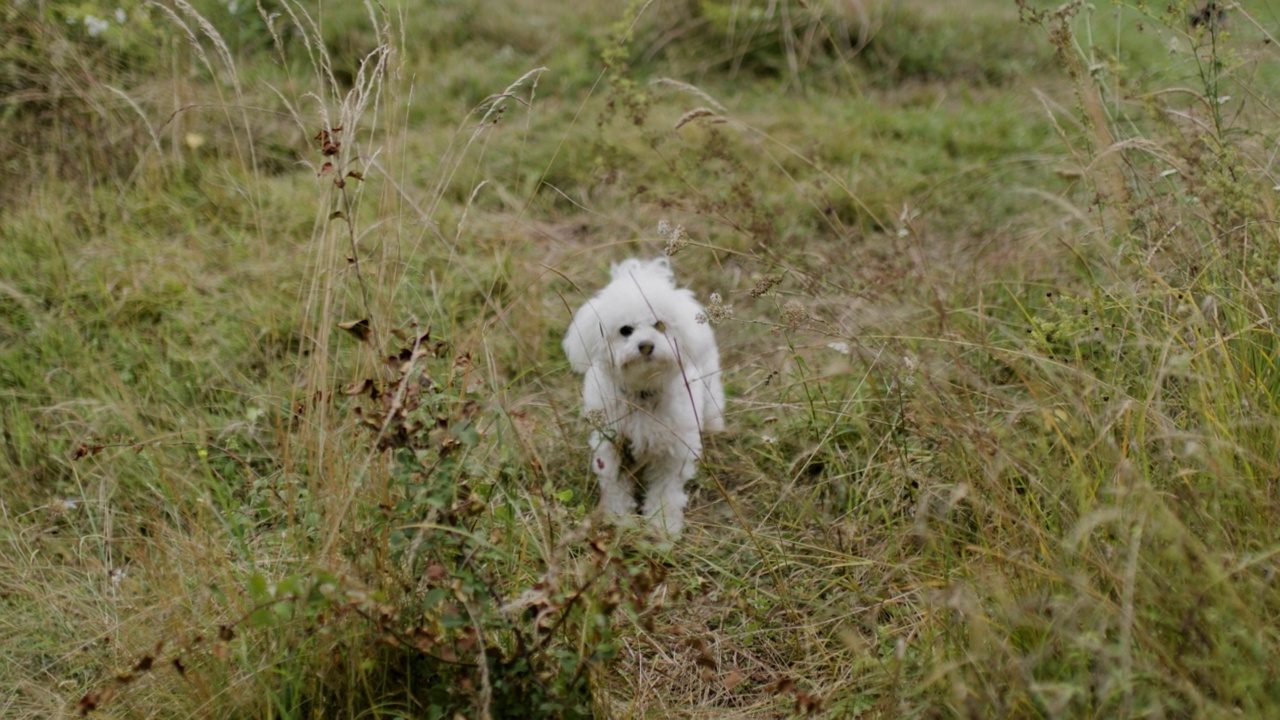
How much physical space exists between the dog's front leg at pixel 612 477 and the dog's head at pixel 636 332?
21 centimetres

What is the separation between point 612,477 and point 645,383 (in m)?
0.31

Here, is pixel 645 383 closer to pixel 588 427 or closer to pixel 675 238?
pixel 588 427

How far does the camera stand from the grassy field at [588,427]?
1.72 meters

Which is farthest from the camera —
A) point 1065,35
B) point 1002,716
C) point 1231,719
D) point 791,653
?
point 1065,35

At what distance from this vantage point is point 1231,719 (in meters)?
1.39

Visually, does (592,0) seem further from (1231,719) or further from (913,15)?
(1231,719)

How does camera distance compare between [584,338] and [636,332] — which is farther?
[584,338]

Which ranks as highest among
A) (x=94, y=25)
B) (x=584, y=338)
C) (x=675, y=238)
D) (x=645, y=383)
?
(x=94, y=25)

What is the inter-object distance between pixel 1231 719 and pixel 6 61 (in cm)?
512

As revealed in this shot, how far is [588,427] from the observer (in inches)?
121

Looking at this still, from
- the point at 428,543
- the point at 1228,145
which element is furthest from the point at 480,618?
the point at 1228,145

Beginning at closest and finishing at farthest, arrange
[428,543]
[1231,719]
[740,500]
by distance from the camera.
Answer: [1231,719]
[428,543]
[740,500]

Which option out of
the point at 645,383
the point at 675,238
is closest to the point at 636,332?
the point at 645,383

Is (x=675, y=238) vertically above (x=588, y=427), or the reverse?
(x=675, y=238)
